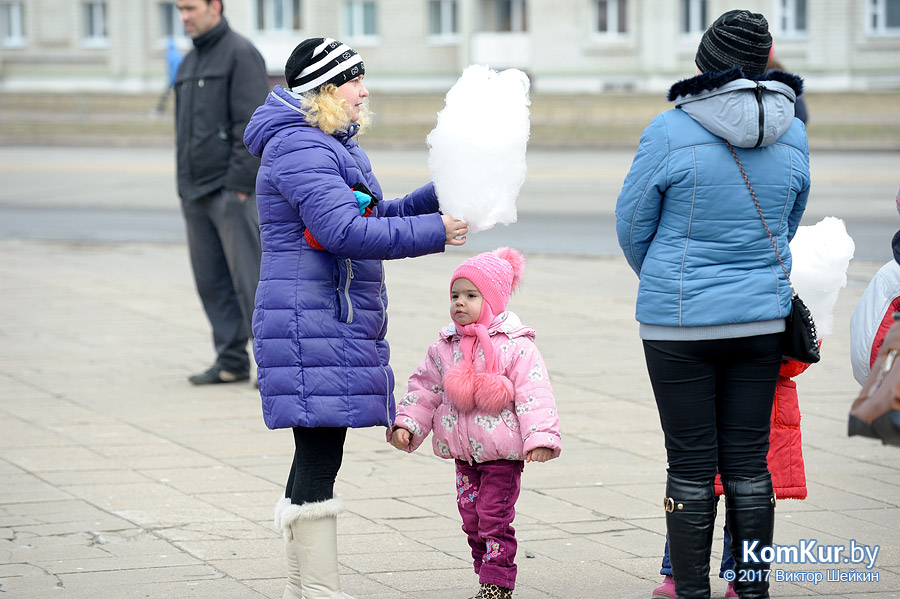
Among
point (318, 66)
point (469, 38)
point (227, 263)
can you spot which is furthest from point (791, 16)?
point (318, 66)

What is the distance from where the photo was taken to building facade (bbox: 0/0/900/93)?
151 feet

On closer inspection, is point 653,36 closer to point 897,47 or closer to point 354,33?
point 897,47

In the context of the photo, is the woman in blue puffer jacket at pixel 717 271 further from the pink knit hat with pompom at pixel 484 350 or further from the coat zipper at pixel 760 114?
the pink knit hat with pompom at pixel 484 350

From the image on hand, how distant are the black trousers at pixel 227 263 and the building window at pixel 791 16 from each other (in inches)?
1677

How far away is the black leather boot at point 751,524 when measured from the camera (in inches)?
158

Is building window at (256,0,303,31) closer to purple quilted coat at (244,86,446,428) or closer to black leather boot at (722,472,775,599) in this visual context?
purple quilted coat at (244,86,446,428)

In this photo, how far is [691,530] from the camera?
401 centimetres

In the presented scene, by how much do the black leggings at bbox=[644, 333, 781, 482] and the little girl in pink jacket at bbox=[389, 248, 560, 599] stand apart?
0.38 meters

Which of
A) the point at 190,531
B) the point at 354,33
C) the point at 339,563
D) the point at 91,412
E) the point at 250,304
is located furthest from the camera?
the point at 354,33

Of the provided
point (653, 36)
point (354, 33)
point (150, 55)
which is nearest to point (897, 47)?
point (653, 36)

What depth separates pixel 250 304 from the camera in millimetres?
7617

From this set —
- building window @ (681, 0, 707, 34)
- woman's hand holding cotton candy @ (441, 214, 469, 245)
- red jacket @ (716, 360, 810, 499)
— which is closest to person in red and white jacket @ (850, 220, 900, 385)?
red jacket @ (716, 360, 810, 499)

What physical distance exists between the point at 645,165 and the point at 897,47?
147 ft

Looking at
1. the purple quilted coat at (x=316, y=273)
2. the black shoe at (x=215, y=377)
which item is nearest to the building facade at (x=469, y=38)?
the black shoe at (x=215, y=377)
